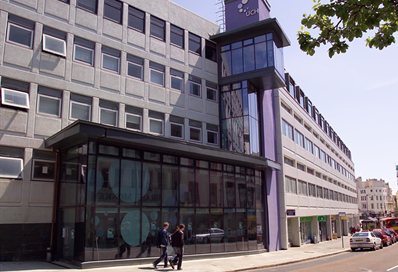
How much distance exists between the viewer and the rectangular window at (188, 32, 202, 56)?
28.4 m

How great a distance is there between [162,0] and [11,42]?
1067 cm

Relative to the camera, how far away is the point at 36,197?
19.1 metres

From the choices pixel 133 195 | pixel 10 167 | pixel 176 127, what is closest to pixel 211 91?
pixel 176 127

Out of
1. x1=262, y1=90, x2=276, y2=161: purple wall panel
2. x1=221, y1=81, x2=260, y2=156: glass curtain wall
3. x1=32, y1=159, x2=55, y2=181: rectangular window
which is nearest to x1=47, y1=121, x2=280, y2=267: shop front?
x1=32, y1=159, x2=55, y2=181: rectangular window

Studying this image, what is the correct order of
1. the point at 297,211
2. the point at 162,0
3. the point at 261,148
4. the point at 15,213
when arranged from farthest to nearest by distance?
1. the point at 297,211
2. the point at 261,148
3. the point at 162,0
4. the point at 15,213

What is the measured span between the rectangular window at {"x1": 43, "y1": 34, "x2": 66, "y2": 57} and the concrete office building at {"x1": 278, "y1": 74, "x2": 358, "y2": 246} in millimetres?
19307

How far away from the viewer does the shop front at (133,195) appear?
1786 cm

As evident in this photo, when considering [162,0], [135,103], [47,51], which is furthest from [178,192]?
[162,0]

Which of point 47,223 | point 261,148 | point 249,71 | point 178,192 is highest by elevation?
point 249,71

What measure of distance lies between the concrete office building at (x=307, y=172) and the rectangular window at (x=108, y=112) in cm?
1570

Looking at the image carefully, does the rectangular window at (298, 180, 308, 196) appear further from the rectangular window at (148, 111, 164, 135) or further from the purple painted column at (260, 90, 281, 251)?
the rectangular window at (148, 111, 164, 135)

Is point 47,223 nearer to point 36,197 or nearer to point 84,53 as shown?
point 36,197

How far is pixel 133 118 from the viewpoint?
78.4 ft

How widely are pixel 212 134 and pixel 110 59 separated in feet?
28.8
